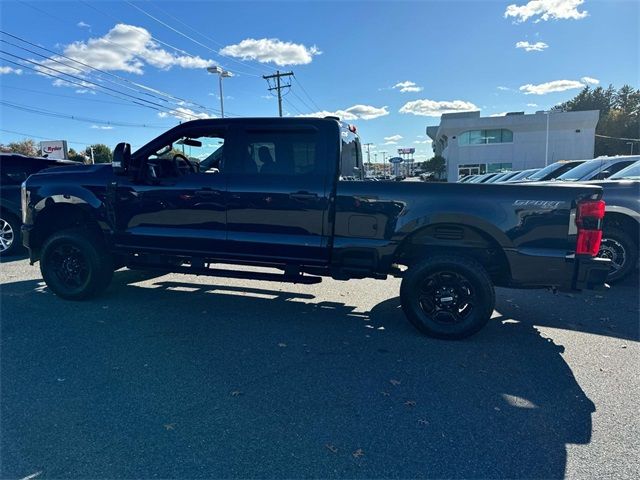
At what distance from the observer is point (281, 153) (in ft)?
14.8

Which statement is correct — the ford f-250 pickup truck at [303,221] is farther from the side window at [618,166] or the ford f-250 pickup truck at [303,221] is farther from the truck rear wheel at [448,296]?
the side window at [618,166]

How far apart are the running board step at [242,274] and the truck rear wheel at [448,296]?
1088mm

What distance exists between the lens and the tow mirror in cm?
464

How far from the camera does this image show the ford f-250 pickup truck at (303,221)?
3854mm

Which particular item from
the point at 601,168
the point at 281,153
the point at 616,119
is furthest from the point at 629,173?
the point at 616,119

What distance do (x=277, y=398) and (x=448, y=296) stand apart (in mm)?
2074

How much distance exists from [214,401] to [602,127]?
7930 centimetres

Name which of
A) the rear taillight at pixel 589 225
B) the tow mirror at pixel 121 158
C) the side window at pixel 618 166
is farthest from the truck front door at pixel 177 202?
the side window at pixel 618 166

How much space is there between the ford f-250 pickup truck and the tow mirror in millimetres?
17

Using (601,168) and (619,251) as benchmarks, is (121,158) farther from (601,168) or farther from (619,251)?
(601,168)

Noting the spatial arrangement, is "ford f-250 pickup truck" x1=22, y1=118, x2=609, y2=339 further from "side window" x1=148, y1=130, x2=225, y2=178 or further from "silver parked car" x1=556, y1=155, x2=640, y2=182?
"silver parked car" x1=556, y1=155, x2=640, y2=182

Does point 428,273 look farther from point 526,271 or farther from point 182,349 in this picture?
point 182,349

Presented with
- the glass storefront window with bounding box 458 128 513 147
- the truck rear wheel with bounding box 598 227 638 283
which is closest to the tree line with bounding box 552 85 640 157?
the glass storefront window with bounding box 458 128 513 147

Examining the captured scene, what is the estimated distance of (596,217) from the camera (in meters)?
3.71
